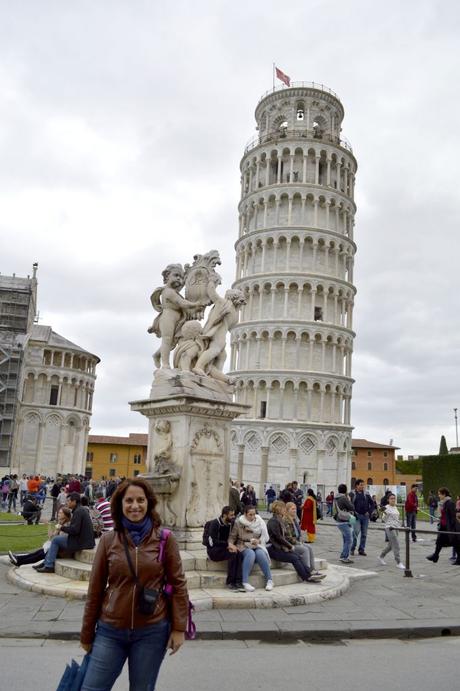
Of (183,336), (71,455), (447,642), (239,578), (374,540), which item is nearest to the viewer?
(447,642)

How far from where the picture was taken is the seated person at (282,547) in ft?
32.6

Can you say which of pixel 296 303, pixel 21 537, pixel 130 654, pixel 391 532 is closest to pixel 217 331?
pixel 391 532

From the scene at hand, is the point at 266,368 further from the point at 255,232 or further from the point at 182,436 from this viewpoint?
the point at 182,436

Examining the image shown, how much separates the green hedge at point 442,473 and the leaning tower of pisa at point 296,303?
10.8 meters

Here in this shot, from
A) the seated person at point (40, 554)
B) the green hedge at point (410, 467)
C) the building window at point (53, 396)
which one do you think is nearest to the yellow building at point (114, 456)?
the building window at point (53, 396)

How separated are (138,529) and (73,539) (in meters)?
6.97

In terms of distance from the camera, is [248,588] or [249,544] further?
[249,544]

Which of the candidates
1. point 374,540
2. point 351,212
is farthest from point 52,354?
point 374,540

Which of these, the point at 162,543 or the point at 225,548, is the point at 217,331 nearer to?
the point at 225,548

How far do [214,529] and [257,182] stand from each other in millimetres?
56668

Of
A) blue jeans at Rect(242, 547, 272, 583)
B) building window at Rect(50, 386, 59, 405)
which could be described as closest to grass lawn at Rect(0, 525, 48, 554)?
blue jeans at Rect(242, 547, 272, 583)

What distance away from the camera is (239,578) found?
911 cm

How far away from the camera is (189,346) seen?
1120 cm

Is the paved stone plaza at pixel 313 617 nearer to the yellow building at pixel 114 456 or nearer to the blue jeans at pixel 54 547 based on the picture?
the blue jeans at pixel 54 547
